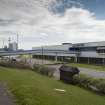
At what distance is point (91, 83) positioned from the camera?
2275cm

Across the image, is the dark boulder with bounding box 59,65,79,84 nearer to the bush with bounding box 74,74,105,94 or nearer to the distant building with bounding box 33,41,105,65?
the bush with bounding box 74,74,105,94

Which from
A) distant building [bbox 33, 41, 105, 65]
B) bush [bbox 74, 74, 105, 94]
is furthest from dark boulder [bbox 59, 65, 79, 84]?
distant building [bbox 33, 41, 105, 65]

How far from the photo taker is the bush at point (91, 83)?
20.6 metres

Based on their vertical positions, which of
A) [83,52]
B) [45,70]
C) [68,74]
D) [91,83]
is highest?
[83,52]

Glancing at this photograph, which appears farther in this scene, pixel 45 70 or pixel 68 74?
pixel 45 70

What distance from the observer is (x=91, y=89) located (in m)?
22.4

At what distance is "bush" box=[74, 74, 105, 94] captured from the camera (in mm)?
A: 20641

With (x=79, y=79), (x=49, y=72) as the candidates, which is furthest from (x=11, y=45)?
(x=79, y=79)

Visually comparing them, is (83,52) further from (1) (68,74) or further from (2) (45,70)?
(1) (68,74)

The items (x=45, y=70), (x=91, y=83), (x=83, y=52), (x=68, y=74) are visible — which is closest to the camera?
(x=91, y=83)

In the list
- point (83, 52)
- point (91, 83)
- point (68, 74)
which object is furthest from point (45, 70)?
point (83, 52)

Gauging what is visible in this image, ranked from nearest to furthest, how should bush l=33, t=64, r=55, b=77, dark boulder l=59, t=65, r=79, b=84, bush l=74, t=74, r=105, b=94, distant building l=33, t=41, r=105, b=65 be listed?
bush l=74, t=74, r=105, b=94 < dark boulder l=59, t=65, r=79, b=84 < bush l=33, t=64, r=55, b=77 < distant building l=33, t=41, r=105, b=65

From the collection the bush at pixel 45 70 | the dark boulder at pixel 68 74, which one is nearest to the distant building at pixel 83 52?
the bush at pixel 45 70

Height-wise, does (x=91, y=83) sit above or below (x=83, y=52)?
below
